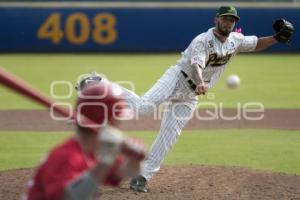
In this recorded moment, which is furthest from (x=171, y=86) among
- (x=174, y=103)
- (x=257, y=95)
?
(x=257, y=95)

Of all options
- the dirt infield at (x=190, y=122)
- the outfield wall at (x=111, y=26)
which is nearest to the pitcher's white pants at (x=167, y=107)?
the dirt infield at (x=190, y=122)

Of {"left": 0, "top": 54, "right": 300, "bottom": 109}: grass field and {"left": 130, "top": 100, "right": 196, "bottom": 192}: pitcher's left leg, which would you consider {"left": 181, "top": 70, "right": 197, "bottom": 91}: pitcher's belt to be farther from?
{"left": 0, "top": 54, "right": 300, "bottom": 109}: grass field

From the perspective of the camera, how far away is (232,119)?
12062mm

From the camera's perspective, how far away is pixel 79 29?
23.3 m

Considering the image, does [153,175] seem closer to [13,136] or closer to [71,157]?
[13,136]

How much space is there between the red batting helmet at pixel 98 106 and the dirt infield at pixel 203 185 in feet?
10.8

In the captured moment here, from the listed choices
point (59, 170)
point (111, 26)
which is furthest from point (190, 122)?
point (111, 26)

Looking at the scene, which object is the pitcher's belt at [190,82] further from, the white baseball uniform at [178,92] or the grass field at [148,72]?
the grass field at [148,72]

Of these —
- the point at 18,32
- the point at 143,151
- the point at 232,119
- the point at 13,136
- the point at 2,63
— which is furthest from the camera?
the point at 18,32

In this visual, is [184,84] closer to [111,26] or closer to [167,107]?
[167,107]

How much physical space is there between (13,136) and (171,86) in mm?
3909

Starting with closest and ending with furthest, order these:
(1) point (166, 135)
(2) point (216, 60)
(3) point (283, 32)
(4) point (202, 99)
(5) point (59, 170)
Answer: (5) point (59, 170) < (1) point (166, 135) < (2) point (216, 60) < (3) point (283, 32) < (4) point (202, 99)

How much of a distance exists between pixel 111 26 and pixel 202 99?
32.1ft

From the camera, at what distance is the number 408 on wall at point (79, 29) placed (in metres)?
23.3
